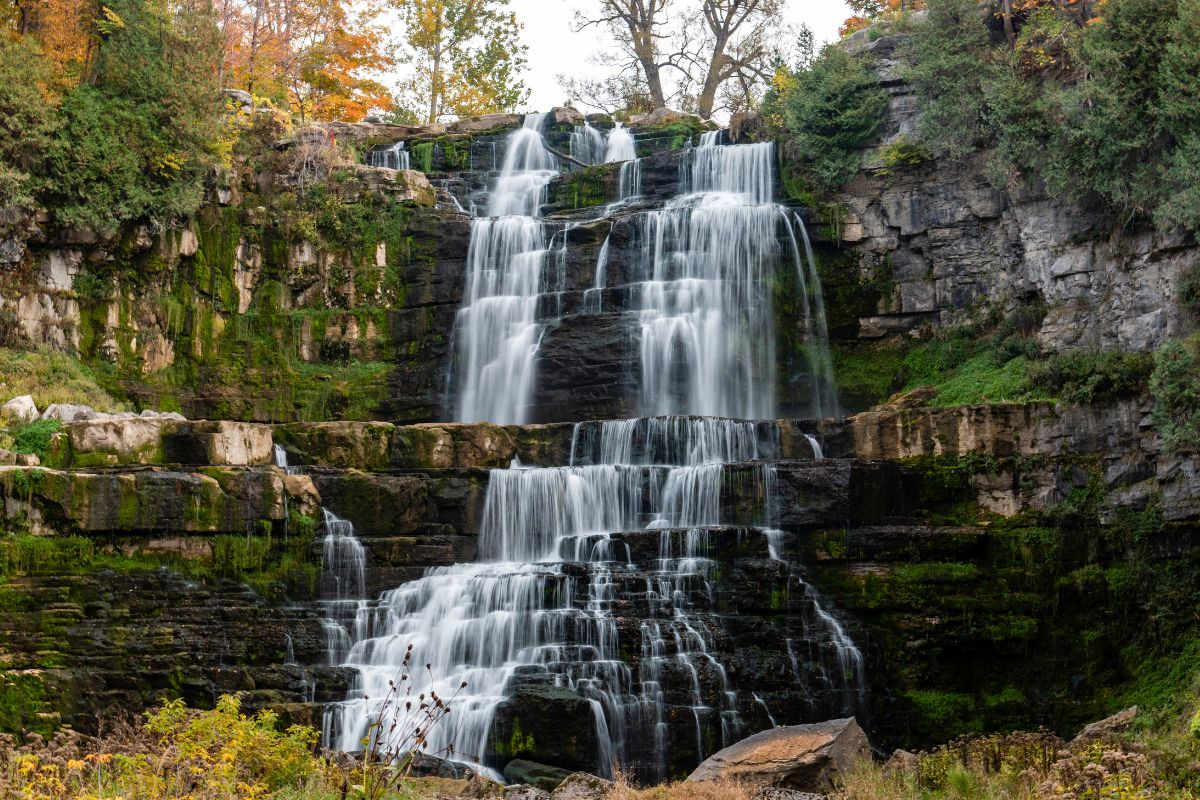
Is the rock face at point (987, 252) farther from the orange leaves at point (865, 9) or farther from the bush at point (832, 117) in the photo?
the orange leaves at point (865, 9)

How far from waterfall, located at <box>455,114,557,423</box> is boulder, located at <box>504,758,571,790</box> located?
1089 cm

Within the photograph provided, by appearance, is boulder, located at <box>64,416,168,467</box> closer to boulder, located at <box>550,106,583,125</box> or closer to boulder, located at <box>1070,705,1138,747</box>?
boulder, located at <box>1070,705,1138,747</box>

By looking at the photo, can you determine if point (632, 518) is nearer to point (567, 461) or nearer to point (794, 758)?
point (567, 461)

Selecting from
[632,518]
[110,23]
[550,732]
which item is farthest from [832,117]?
[550,732]

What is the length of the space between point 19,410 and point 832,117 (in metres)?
18.5

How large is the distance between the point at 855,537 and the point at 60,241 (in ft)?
60.3

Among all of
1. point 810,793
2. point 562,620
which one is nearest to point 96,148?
point 562,620

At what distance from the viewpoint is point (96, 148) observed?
25.7m

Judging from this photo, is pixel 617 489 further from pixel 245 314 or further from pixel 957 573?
pixel 245 314

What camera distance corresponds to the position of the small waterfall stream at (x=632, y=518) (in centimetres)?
1567

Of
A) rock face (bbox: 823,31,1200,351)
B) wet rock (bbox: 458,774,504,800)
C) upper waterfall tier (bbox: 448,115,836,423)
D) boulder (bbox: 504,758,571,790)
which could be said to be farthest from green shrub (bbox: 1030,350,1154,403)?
wet rock (bbox: 458,774,504,800)

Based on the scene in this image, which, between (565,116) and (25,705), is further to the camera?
(565,116)

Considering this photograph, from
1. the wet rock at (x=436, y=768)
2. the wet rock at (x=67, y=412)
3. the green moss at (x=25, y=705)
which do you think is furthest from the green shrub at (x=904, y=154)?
the green moss at (x=25, y=705)

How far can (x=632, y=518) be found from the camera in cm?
1966
